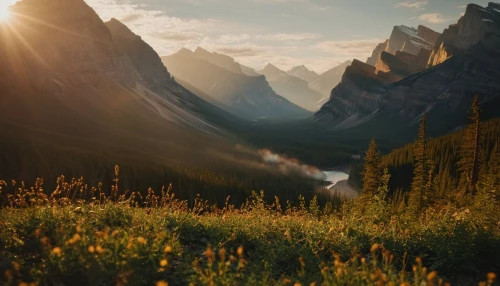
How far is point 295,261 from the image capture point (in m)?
8.48

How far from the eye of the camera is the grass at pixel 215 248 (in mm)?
6234

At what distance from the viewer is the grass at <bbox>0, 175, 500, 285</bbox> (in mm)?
6234

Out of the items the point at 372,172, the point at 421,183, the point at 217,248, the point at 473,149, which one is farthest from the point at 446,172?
the point at 217,248

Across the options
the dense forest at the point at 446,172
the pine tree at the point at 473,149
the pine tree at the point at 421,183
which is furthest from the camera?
the pine tree at the point at 473,149

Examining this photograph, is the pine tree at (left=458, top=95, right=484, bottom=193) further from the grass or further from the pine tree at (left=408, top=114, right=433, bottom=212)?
the grass

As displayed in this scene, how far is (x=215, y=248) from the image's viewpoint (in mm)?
8750

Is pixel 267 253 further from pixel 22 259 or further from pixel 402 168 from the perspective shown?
pixel 402 168

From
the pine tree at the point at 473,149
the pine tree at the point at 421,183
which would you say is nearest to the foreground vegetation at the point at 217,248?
the pine tree at the point at 421,183

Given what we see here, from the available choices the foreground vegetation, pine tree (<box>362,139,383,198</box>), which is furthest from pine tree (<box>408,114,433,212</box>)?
the foreground vegetation

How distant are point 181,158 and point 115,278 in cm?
16175

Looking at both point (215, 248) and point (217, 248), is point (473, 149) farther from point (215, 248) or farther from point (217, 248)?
point (215, 248)

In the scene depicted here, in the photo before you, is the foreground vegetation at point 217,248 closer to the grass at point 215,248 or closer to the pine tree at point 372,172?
the grass at point 215,248

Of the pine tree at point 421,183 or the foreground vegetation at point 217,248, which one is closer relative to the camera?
the foreground vegetation at point 217,248

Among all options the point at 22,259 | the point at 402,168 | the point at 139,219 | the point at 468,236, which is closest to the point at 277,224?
the point at 139,219
